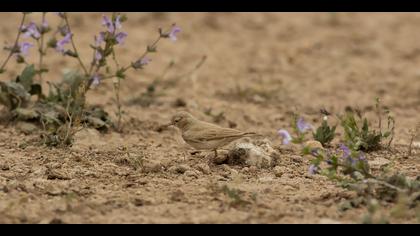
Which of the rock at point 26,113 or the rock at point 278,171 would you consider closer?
the rock at point 278,171

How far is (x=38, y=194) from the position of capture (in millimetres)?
6012

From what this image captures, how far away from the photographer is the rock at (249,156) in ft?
22.8

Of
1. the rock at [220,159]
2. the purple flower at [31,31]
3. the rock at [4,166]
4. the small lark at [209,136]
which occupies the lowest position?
the rock at [4,166]

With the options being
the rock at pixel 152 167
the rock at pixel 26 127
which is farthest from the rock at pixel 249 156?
the rock at pixel 26 127

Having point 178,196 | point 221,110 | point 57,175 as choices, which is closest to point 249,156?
point 178,196

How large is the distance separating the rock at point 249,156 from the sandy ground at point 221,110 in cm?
8

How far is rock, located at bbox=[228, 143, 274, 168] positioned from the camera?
6957 mm

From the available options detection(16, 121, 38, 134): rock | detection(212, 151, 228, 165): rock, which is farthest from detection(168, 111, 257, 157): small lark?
detection(16, 121, 38, 134): rock

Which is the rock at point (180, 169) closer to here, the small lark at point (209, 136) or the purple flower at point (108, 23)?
the small lark at point (209, 136)

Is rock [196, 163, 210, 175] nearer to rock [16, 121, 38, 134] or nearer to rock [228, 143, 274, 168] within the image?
rock [228, 143, 274, 168]

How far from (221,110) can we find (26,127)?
243cm

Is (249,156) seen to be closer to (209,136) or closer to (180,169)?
(209,136)
